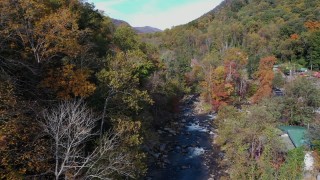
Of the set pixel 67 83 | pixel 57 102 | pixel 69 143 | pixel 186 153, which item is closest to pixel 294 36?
pixel 186 153

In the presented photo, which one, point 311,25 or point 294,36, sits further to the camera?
point 311,25

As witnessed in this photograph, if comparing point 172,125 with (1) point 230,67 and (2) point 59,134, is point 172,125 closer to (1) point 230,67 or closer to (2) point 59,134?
(1) point 230,67

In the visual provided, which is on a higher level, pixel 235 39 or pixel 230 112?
pixel 235 39

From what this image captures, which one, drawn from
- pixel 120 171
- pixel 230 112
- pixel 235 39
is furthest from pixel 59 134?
pixel 235 39

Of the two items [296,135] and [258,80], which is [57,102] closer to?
[296,135]

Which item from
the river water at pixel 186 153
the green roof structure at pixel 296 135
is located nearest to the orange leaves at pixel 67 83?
the river water at pixel 186 153

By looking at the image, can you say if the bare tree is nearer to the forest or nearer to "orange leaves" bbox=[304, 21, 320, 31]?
the forest

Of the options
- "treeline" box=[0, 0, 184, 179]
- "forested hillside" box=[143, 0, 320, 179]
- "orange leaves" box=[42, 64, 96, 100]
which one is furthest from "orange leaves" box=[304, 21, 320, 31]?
"orange leaves" box=[42, 64, 96, 100]
